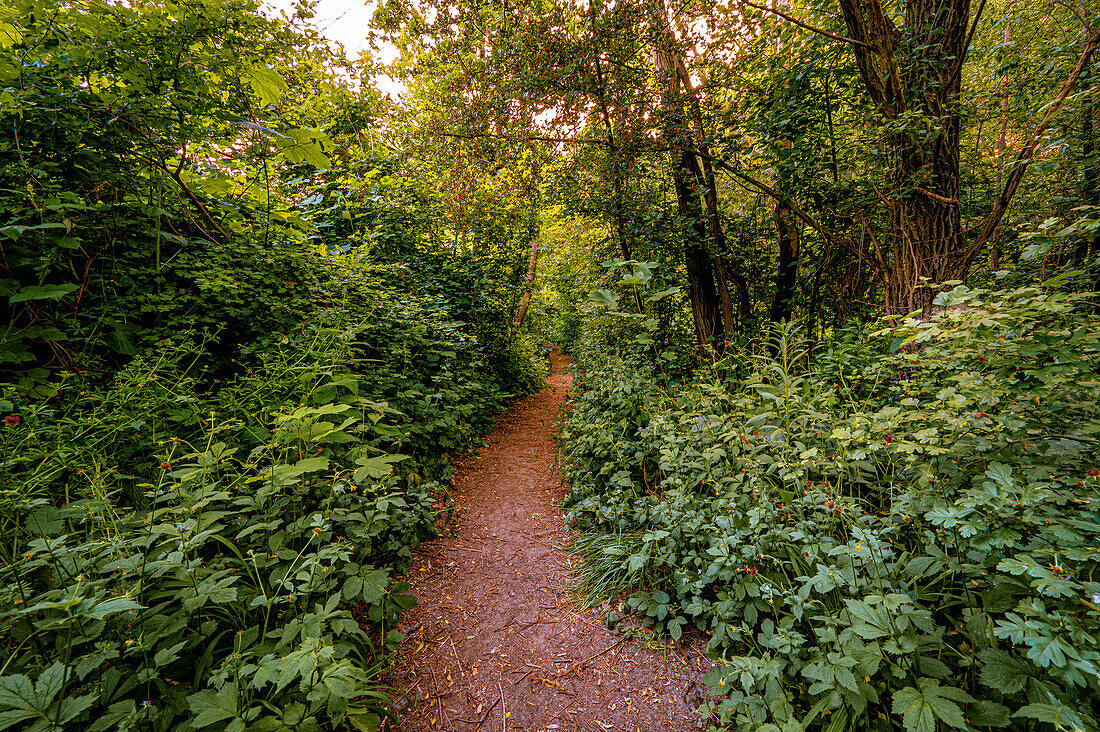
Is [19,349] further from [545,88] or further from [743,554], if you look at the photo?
[545,88]

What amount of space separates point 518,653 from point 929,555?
239 cm

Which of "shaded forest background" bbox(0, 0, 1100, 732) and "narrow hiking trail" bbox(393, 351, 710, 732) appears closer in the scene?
"shaded forest background" bbox(0, 0, 1100, 732)

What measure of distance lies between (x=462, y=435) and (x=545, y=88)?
5.04 meters

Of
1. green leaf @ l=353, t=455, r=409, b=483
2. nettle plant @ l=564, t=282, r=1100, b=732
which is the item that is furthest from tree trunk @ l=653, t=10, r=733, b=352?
green leaf @ l=353, t=455, r=409, b=483

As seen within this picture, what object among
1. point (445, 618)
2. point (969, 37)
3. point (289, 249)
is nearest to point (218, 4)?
point (289, 249)

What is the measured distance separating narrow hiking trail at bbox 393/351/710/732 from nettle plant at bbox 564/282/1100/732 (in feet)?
1.03

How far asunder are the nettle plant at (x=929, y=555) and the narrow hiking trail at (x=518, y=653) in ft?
1.03

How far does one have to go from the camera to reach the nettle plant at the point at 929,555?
4.33 ft

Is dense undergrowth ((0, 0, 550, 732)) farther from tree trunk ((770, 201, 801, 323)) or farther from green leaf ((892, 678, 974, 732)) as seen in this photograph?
tree trunk ((770, 201, 801, 323))

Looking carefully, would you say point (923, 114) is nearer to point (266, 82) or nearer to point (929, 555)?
point (929, 555)

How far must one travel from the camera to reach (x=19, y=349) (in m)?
2.34

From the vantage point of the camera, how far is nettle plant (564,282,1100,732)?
1.32 metres

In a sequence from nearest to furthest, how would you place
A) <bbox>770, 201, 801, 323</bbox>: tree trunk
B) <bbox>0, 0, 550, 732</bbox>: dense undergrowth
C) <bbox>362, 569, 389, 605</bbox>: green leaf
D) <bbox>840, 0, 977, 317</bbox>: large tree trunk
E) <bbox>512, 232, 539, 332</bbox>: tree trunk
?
<bbox>0, 0, 550, 732</bbox>: dense undergrowth, <bbox>362, 569, 389, 605</bbox>: green leaf, <bbox>840, 0, 977, 317</bbox>: large tree trunk, <bbox>770, 201, 801, 323</bbox>: tree trunk, <bbox>512, 232, 539, 332</bbox>: tree trunk

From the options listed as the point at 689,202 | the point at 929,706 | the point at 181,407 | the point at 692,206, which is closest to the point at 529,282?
the point at 689,202
